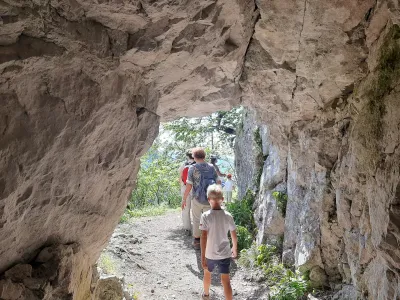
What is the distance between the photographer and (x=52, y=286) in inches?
124

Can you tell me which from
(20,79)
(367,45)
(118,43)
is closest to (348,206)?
(367,45)

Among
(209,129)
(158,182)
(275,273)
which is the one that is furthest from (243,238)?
(158,182)

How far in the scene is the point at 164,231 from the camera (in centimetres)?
922

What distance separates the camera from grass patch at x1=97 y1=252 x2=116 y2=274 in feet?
19.8

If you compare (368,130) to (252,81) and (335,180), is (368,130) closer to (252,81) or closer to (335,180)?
(335,180)

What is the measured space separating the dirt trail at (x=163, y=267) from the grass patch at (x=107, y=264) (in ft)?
0.39

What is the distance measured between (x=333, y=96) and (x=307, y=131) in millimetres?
851

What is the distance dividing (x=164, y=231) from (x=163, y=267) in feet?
7.13

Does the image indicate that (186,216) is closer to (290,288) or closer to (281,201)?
(281,201)

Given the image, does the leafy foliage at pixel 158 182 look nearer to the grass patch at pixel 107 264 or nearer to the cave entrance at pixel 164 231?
the cave entrance at pixel 164 231

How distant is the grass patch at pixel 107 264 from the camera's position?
6021 millimetres

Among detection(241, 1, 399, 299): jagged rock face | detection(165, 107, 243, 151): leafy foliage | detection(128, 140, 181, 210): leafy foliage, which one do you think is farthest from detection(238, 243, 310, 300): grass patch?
detection(128, 140, 181, 210): leafy foliage

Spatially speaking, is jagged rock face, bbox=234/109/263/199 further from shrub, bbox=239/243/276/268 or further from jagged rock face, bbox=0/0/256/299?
jagged rock face, bbox=0/0/256/299

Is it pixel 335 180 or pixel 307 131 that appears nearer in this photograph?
pixel 335 180
